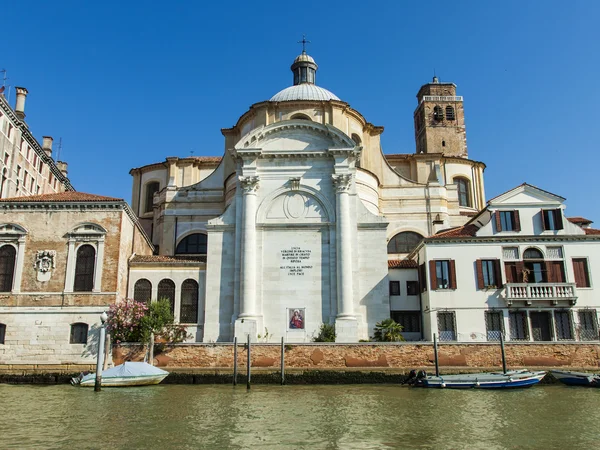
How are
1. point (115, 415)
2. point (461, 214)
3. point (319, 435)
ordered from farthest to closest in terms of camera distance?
1. point (461, 214)
2. point (115, 415)
3. point (319, 435)

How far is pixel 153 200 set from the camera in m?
42.4

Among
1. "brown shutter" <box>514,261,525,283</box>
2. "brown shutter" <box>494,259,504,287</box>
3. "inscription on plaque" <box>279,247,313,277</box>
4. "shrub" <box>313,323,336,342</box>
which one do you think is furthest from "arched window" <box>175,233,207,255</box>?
"brown shutter" <box>514,261,525,283</box>

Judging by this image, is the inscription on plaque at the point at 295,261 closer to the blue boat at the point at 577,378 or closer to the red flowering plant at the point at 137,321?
the red flowering plant at the point at 137,321

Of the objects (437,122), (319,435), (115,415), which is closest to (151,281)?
(115,415)

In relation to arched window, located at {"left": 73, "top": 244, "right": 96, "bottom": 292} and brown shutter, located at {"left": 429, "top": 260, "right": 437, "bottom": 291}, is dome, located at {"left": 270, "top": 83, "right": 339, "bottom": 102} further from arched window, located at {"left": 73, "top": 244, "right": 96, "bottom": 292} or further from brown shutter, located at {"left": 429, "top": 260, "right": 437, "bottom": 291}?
arched window, located at {"left": 73, "top": 244, "right": 96, "bottom": 292}

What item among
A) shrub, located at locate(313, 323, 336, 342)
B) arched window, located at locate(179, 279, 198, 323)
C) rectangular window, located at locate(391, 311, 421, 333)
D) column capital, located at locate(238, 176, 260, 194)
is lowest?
shrub, located at locate(313, 323, 336, 342)

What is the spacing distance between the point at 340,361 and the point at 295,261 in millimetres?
6677

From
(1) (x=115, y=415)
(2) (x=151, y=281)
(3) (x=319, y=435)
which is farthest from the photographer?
(2) (x=151, y=281)

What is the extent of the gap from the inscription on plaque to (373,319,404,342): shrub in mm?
4758

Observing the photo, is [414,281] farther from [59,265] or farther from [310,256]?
[59,265]

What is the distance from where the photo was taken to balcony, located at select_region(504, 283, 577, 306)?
26.8m

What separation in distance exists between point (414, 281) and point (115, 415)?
1797 cm

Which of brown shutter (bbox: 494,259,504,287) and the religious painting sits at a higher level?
brown shutter (bbox: 494,259,504,287)

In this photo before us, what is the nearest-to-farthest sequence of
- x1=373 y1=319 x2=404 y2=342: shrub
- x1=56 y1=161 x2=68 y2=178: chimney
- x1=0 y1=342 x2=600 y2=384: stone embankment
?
x1=0 y1=342 x2=600 y2=384: stone embankment, x1=373 y1=319 x2=404 y2=342: shrub, x1=56 y1=161 x2=68 y2=178: chimney
